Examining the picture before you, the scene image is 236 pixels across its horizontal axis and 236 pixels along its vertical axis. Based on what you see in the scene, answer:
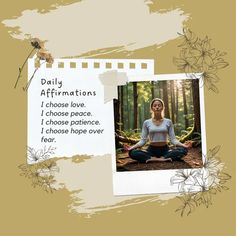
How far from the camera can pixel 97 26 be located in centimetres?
227

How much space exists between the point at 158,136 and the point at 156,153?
8 cm

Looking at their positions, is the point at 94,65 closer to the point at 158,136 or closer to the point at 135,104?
the point at 135,104

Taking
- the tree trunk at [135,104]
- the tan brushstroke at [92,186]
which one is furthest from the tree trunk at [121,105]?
the tan brushstroke at [92,186]

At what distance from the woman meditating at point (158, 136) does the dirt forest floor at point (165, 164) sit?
0.03 meters

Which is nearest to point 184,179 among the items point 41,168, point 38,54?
point 41,168

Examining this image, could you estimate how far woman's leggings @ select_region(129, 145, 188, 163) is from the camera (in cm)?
221

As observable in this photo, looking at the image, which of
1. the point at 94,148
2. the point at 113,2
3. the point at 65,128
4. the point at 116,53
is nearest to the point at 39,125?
the point at 65,128

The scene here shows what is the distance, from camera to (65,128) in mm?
2250

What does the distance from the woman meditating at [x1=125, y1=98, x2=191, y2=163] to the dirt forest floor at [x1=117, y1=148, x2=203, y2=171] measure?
0.11 feet

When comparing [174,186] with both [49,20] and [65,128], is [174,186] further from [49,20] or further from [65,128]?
[49,20]

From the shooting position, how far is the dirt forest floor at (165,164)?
2209mm

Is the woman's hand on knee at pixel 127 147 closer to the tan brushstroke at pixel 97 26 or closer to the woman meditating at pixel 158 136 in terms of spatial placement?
the woman meditating at pixel 158 136

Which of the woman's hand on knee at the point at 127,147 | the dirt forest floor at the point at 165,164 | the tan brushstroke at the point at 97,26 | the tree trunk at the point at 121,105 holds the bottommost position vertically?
the dirt forest floor at the point at 165,164

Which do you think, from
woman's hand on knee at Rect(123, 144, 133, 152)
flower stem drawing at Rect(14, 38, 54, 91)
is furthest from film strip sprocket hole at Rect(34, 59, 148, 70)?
woman's hand on knee at Rect(123, 144, 133, 152)
